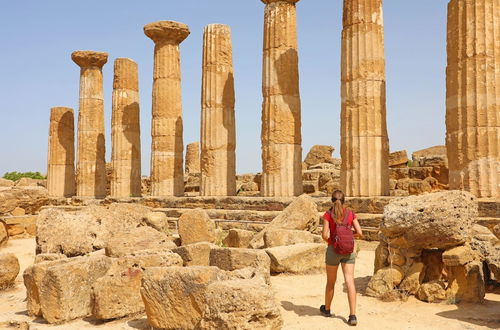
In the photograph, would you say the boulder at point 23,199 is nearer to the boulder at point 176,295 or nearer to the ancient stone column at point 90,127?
the ancient stone column at point 90,127

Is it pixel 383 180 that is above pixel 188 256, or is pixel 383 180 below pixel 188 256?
Result: above

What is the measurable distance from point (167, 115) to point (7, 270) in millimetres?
11397

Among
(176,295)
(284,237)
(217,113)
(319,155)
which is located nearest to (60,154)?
(217,113)

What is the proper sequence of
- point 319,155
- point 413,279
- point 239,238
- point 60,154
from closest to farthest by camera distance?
point 413,279 < point 239,238 < point 60,154 < point 319,155

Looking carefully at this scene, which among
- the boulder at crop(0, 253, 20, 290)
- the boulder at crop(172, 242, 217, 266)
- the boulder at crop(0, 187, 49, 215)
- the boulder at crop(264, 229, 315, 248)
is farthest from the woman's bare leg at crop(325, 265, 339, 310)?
the boulder at crop(0, 187, 49, 215)

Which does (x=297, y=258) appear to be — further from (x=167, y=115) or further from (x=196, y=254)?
(x=167, y=115)

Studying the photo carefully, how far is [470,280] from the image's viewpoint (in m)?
6.61

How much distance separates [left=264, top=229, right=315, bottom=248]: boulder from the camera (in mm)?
9492

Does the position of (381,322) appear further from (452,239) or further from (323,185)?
(323,185)

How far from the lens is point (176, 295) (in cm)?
555

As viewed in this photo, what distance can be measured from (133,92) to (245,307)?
716 inches

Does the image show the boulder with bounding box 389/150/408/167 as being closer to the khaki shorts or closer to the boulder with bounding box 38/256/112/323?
the khaki shorts

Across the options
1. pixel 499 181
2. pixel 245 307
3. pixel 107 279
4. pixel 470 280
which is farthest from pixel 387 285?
pixel 499 181

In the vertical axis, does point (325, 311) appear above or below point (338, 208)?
below
